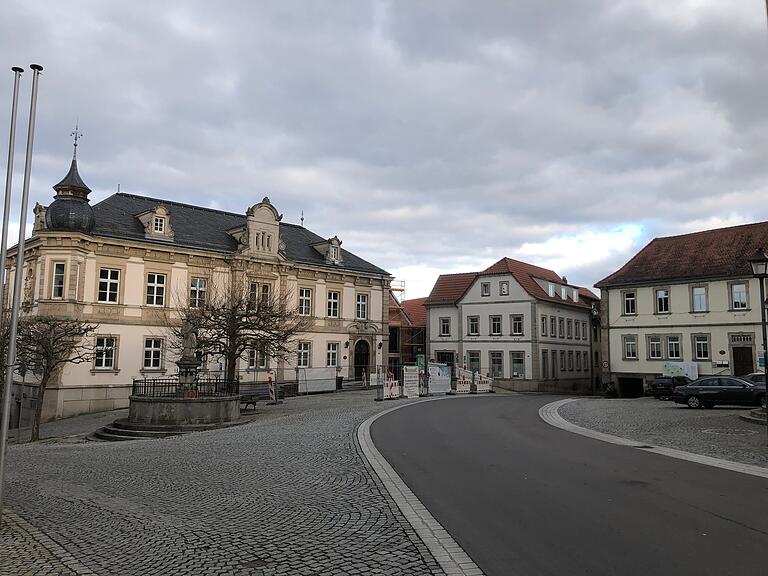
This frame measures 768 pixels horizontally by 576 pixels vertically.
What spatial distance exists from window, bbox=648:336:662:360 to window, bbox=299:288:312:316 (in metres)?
23.2

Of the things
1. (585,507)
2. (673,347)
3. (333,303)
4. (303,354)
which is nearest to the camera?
(585,507)

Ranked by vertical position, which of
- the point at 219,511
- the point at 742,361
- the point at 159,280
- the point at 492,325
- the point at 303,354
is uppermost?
the point at 159,280

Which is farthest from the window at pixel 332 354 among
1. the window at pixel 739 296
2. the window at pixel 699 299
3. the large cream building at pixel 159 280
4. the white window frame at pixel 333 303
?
the window at pixel 739 296

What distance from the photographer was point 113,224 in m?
35.2

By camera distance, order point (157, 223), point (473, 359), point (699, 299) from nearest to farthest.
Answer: point (157, 223), point (699, 299), point (473, 359)

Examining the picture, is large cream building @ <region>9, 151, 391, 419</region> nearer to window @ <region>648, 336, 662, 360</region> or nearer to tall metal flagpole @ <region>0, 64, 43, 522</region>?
window @ <region>648, 336, 662, 360</region>

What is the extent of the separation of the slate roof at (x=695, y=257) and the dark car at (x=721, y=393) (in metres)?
14.3

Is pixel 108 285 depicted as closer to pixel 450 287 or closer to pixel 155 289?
pixel 155 289

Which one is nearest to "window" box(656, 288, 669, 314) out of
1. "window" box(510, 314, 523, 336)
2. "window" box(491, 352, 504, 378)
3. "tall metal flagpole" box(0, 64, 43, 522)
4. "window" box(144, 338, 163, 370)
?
"window" box(510, 314, 523, 336)

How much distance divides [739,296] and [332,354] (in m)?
26.7

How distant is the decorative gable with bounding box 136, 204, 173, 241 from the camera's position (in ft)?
118

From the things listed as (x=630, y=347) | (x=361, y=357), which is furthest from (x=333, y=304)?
(x=630, y=347)

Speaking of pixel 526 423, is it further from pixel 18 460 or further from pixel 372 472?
pixel 18 460

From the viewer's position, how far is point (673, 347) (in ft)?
134
